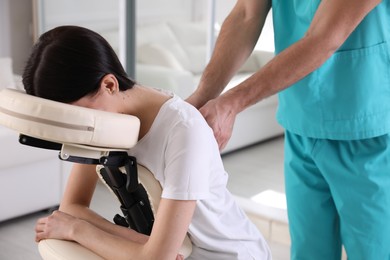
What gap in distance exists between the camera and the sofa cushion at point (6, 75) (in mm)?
3838

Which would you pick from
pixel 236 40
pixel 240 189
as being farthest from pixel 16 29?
pixel 236 40

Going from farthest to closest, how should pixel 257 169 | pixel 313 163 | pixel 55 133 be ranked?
pixel 257 169, pixel 313 163, pixel 55 133

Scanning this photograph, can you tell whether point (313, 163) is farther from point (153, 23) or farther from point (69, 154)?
point (153, 23)

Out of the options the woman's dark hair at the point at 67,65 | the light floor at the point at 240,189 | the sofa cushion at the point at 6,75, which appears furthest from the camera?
the sofa cushion at the point at 6,75

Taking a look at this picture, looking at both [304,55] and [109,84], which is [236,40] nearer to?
[304,55]

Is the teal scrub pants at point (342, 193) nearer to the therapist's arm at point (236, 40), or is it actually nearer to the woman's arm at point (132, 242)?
the therapist's arm at point (236, 40)

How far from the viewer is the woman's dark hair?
4.10 ft

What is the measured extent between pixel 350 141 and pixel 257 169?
2.31m

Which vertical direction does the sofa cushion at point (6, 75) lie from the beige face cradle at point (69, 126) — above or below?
below

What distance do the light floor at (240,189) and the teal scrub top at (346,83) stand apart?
158 cm

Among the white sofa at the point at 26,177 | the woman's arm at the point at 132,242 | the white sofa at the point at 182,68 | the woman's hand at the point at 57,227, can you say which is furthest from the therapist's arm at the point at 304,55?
the white sofa at the point at 182,68

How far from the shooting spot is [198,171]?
1339 millimetres

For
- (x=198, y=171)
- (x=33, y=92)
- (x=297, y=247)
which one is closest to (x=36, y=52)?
(x=33, y=92)

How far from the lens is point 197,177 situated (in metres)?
1.34
